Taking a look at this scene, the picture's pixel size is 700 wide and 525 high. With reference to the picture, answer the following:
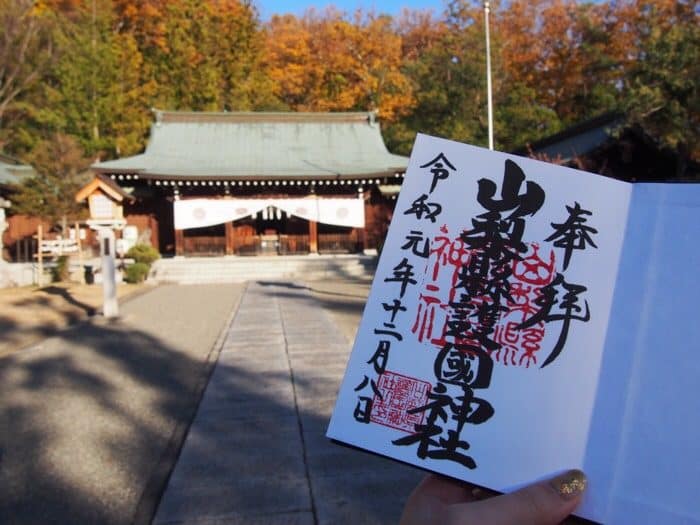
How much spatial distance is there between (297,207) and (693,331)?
55.0 ft

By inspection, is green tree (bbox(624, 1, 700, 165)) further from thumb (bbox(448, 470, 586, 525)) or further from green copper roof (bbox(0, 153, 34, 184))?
green copper roof (bbox(0, 153, 34, 184))

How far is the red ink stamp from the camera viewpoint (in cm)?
97

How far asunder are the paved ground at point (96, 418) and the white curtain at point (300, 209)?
32.1ft

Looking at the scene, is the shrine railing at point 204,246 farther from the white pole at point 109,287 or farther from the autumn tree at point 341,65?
the autumn tree at point 341,65

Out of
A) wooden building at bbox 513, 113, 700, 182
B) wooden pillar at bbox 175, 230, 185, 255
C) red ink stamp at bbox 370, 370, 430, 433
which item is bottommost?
wooden pillar at bbox 175, 230, 185, 255

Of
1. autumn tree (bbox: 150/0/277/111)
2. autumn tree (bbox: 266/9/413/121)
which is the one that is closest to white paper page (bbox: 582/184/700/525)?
autumn tree (bbox: 150/0/277/111)

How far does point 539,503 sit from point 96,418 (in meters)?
3.82

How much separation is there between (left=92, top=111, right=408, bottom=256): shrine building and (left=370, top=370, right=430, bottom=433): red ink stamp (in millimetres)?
16141

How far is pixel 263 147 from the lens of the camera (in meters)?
19.6

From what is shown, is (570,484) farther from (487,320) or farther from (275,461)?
(275,461)

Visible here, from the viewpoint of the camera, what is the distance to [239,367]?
5.25 m

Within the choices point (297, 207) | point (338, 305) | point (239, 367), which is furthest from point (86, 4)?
point (239, 367)

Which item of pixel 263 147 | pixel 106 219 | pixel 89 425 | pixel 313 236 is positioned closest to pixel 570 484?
pixel 89 425

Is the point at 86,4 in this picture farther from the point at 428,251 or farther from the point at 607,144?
the point at 428,251
